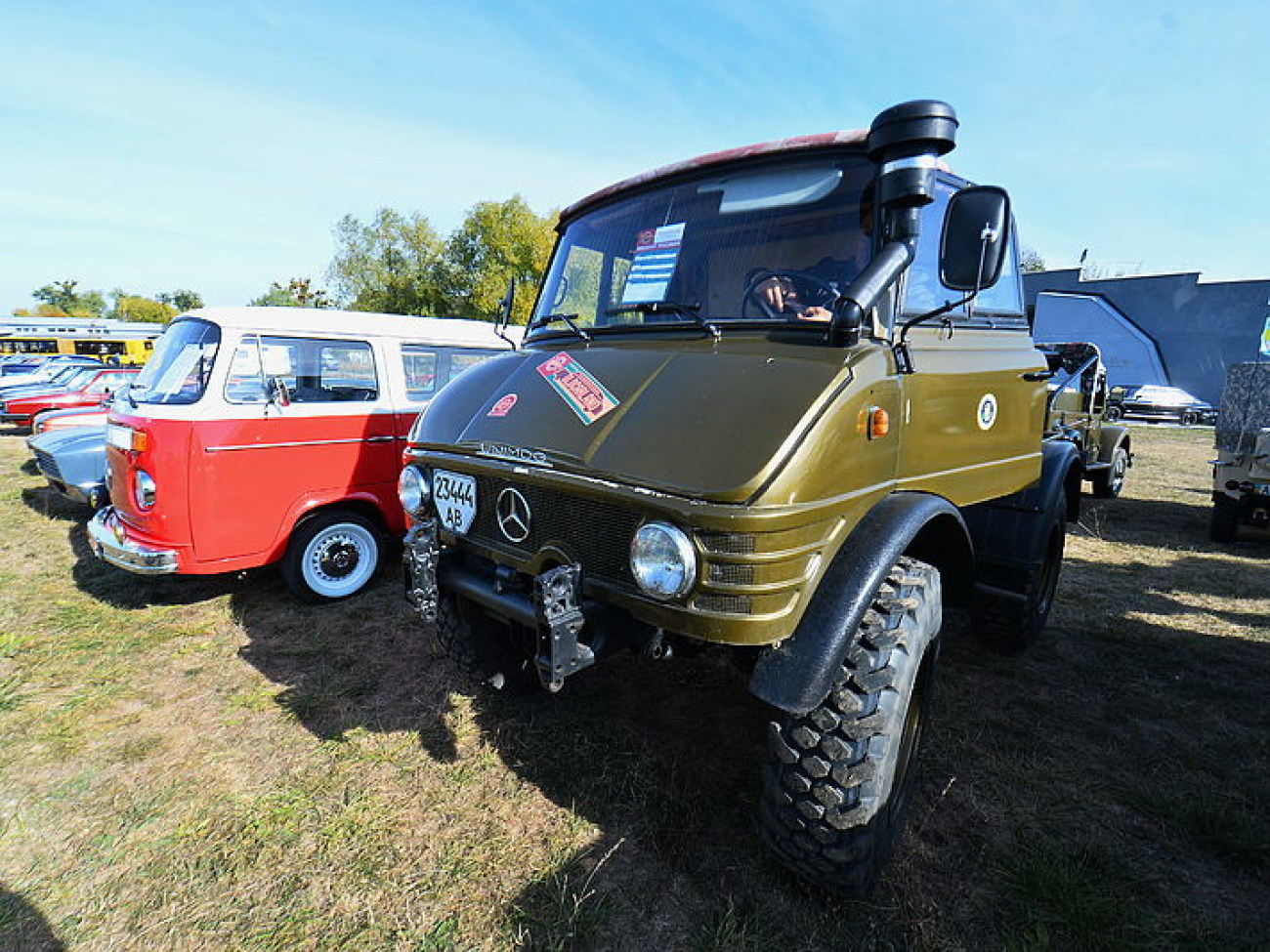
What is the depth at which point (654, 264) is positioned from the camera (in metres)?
2.77

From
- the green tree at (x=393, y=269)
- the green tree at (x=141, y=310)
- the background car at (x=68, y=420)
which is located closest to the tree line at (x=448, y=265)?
the green tree at (x=393, y=269)

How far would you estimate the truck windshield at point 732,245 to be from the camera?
7.75 feet

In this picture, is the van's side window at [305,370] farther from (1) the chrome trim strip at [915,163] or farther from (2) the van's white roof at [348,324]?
(1) the chrome trim strip at [915,163]

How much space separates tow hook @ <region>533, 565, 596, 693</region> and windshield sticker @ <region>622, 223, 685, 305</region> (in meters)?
1.28

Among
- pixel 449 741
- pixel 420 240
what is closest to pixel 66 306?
pixel 420 240

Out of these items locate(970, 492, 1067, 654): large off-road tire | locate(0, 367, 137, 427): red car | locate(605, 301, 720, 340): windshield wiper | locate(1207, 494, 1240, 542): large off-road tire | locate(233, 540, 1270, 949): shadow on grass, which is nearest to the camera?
locate(233, 540, 1270, 949): shadow on grass

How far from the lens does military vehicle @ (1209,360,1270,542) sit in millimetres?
6566

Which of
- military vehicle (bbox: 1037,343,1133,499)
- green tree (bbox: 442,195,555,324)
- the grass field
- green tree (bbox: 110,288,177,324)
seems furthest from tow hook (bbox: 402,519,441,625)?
green tree (bbox: 110,288,177,324)

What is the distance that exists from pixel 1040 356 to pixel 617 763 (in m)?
3.09

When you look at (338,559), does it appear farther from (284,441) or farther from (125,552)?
(125,552)

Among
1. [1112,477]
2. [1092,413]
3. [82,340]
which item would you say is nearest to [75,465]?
[1092,413]

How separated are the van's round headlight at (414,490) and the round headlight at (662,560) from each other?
124cm

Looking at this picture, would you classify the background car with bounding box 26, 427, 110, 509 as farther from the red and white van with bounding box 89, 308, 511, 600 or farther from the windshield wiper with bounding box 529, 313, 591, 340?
the windshield wiper with bounding box 529, 313, 591, 340

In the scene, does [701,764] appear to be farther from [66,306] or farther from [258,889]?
[66,306]
